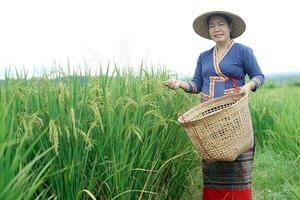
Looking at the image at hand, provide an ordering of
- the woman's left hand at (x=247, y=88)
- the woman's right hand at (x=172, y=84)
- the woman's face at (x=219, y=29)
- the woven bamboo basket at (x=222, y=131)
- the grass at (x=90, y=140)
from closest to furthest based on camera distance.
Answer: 1. the grass at (x=90, y=140)
2. the woven bamboo basket at (x=222, y=131)
3. the woman's left hand at (x=247, y=88)
4. the woman's right hand at (x=172, y=84)
5. the woman's face at (x=219, y=29)

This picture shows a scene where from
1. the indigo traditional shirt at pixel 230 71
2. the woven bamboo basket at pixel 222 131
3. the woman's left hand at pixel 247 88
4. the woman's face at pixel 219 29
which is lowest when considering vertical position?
the woven bamboo basket at pixel 222 131

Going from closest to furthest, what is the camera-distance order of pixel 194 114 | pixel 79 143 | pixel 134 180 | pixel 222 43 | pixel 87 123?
pixel 79 143 < pixel 87 123 < pixel 134 180 < pixel 194 114 < pixel 222 43

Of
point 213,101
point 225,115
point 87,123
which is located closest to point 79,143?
point 87,123

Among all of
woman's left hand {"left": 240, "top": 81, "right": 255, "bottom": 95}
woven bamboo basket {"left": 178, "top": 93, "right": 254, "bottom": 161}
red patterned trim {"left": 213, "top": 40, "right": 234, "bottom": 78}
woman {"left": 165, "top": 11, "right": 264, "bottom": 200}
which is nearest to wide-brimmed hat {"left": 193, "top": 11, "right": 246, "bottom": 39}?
woman {"left": 165, "top": 11, "right": 264, "bottom": 200}

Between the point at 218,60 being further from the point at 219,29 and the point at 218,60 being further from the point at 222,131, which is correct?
the point at 222,131

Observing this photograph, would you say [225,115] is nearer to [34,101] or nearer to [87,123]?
[87,123]

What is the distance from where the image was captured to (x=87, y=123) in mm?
2633

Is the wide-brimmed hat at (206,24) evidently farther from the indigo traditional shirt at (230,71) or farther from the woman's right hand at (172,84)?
the woman's right hand at (172,84)

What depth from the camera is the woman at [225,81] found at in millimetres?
3422

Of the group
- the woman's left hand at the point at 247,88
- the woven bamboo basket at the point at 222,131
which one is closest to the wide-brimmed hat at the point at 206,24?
the woman's left hand at the point at 247,88

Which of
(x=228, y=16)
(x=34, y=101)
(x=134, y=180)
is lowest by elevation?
(x=134, y=180)

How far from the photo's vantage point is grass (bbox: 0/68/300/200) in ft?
7.09

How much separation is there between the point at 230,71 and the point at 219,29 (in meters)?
0.31

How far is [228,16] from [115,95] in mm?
1117
